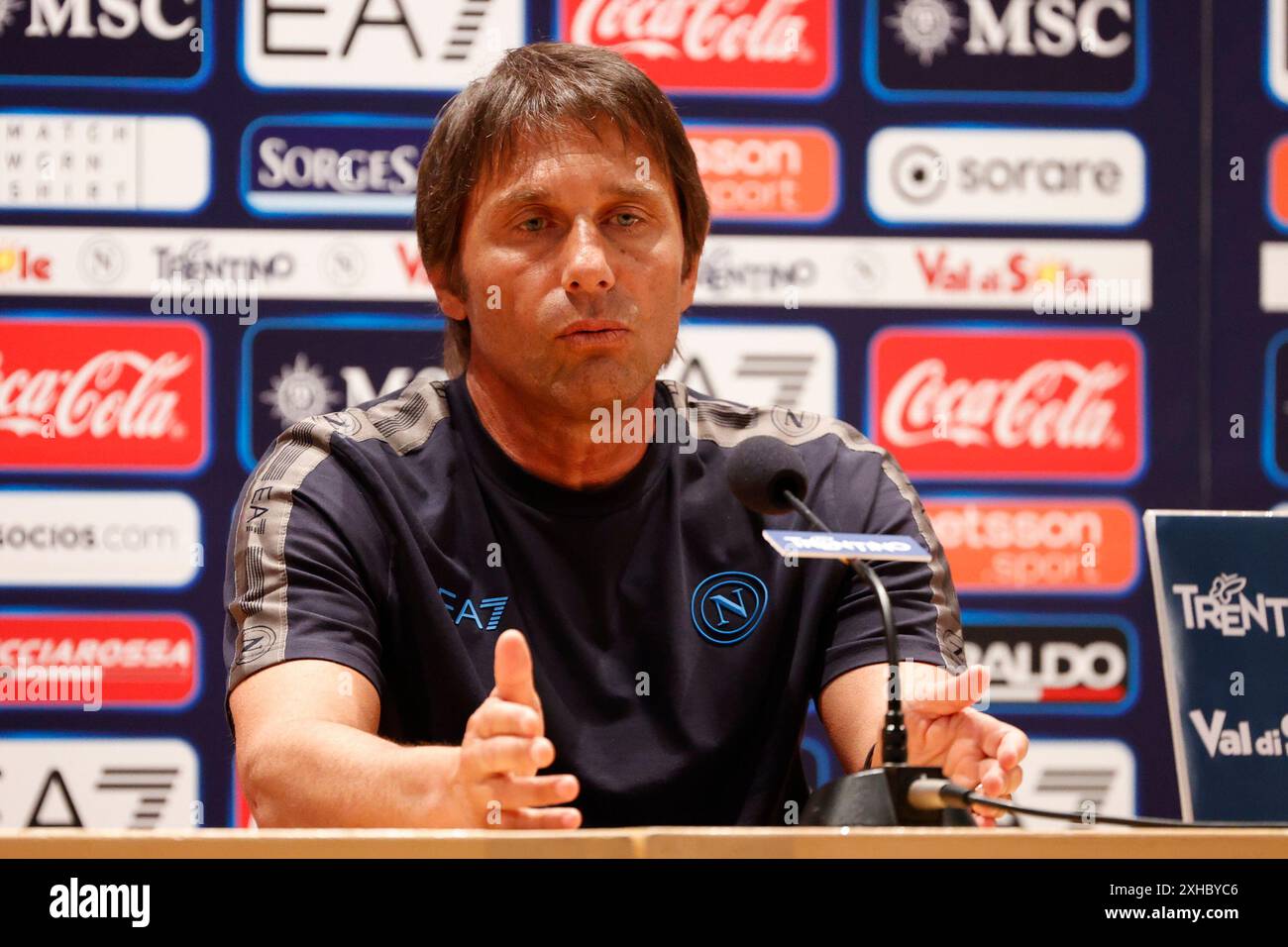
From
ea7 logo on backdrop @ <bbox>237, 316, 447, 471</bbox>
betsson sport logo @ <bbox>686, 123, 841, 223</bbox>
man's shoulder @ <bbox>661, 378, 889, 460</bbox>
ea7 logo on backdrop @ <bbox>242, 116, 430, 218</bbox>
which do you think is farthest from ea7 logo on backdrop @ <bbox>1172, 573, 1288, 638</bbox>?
ea7 logo on backdrop @ <bbox>242, 116, 430, 218</bbox>

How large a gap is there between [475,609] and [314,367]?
138cm

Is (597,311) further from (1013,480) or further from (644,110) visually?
(1013,480)

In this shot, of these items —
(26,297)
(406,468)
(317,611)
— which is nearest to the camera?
(317,611)

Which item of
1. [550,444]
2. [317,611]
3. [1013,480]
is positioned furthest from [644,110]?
[1013,480]

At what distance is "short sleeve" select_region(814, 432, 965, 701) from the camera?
1.75 metres

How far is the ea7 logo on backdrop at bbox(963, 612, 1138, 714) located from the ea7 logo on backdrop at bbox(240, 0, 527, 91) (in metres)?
1.65

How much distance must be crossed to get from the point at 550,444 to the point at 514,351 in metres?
0.14

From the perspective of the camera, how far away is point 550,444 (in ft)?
6.14

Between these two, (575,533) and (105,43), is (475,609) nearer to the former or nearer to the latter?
(575,533)

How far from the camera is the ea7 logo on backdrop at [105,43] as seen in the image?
9.72ft

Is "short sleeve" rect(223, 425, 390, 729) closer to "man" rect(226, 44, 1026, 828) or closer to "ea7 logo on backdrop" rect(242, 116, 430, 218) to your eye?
"man" rect(226, 44, 1026, 828)

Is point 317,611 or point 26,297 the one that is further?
point 26,297
